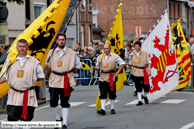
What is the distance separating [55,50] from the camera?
10023 mm

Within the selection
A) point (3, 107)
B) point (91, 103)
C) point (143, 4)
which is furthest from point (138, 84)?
point (143, 4)

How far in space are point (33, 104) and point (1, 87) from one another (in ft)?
2.91

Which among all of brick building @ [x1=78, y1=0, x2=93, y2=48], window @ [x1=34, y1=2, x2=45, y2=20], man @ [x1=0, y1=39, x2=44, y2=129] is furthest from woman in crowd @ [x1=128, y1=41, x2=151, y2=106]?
brick building @ [x1=78, y1=0, x2=93, y2=48]

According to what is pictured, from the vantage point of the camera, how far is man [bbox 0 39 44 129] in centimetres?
822

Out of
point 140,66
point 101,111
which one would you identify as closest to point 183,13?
point 140,66

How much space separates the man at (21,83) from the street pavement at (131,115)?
2.20m

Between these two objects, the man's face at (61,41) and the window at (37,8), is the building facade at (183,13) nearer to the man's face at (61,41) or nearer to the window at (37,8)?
the window at (37,8)

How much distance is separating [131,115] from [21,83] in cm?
435

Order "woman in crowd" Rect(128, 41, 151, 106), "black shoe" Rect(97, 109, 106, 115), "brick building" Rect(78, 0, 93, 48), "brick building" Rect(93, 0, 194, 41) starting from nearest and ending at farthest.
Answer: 1. "black shoe" Rect(97, 109, 106, 115)
2. "woman in crowd" Rect(128, 41, 151, 106)
3. "brick building" Rect(78, 0, 93, 48)
4. "brick building" Rect(93, 0, 194, 41)

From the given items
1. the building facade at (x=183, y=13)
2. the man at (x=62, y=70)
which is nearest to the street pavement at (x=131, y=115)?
the man at (x=62, y=70)

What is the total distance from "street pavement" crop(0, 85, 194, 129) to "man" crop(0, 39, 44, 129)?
2.20 meters

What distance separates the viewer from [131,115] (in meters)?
12.0

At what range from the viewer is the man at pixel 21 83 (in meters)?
8.22

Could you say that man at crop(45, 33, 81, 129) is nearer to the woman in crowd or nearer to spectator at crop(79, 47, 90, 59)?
the woman in crowd
